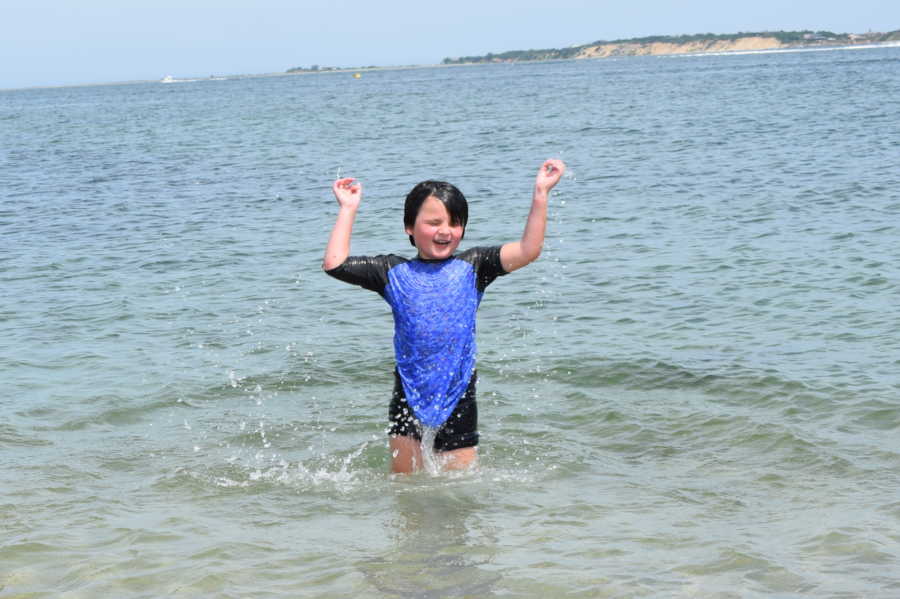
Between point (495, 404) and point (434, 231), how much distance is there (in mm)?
3353

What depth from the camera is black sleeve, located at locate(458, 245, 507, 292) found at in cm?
570

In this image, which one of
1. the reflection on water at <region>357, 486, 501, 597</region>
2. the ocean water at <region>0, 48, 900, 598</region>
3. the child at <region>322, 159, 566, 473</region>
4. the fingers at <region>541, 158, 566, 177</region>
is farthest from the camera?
the child at <region>322, 159, 566, 473</region>

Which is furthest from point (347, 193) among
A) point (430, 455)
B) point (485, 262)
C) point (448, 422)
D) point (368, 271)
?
point (430, 455)

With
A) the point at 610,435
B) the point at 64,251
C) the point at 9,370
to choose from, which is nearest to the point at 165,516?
the point at 610,435

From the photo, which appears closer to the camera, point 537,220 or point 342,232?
point 537,220

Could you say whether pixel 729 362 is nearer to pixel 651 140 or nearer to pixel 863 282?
pixel 863 282

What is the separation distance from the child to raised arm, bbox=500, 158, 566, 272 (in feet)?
0.03

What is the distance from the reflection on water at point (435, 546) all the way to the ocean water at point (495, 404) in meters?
0.02

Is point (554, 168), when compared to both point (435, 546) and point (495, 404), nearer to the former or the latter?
point (435, 546)

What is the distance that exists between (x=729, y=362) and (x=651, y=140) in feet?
76.1

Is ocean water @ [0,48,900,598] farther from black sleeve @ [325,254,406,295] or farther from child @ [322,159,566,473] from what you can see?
black sleeve @ [325,254,406,295]

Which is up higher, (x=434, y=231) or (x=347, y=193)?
(x=347, y=193)

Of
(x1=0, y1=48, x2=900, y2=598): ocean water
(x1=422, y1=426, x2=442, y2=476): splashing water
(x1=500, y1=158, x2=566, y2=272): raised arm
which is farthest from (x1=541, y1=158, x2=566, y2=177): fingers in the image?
(x1=0, y1=48, x2=900, y2=598): ocean water

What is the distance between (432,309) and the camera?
18.7ft
